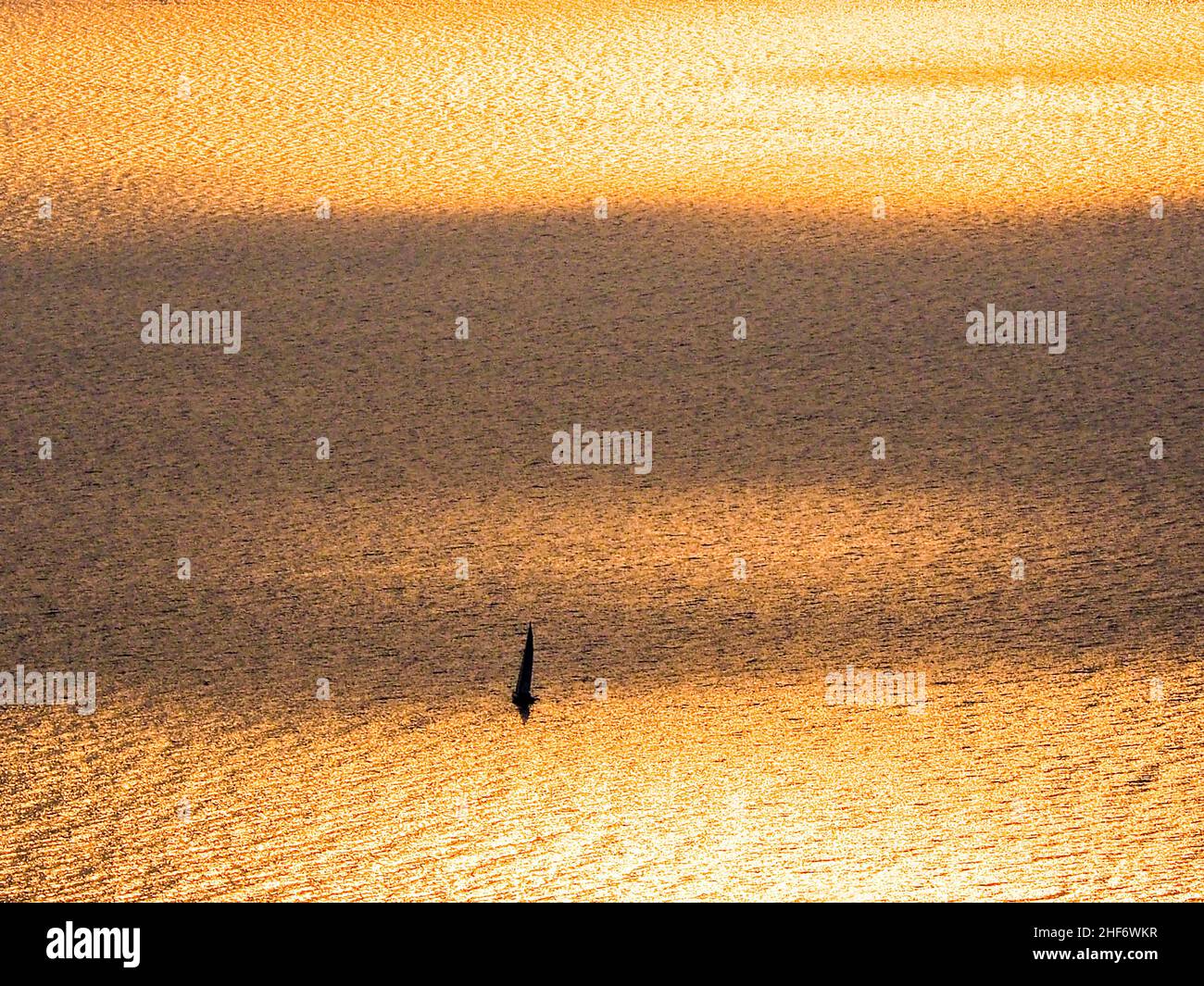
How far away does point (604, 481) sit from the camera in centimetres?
256

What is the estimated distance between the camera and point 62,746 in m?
1.87

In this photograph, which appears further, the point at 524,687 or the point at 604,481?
the point at 604,481

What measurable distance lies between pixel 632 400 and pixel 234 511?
681 millimetres

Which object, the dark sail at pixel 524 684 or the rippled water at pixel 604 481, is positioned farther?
the dark sail at pixel 524 684

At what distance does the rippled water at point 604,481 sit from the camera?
170cm

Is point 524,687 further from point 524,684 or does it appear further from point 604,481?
point 604,481

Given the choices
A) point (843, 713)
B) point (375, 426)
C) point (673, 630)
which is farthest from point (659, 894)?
point (375, 426)

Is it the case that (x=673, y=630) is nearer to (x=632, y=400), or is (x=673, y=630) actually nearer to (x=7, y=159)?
(x=632, y=400)

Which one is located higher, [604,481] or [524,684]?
[604,481]

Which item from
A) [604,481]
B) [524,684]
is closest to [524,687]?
[524,684]

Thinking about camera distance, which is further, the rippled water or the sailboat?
the sailboat

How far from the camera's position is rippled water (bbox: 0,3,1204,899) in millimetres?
1702

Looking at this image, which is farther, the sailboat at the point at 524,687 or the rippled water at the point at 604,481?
the sailboat at the point at 524,687

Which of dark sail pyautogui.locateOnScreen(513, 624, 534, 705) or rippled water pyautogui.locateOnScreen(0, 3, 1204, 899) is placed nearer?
rippled water pyautogui.locateOnScreen(0, 3, 1204, 899)
